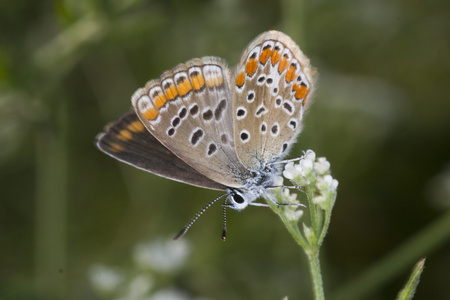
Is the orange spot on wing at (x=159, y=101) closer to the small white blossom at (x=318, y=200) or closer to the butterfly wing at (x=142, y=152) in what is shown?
the butterfly wing at (x=142, y=152)

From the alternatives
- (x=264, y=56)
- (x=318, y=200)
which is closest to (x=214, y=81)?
(x=264, y=56)

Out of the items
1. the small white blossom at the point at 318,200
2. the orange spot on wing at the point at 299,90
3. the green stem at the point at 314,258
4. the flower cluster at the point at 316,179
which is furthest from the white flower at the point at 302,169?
the orange spot on wing at the point at 299,90

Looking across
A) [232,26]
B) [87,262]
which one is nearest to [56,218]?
[87,262]

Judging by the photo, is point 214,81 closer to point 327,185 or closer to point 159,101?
point 159,101

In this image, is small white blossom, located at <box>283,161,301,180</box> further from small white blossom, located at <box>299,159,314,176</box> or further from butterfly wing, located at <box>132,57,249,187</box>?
butterfly wing, located at <box>132,57,249,187</box>

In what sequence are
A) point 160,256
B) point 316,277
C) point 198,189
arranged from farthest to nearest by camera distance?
point 198,189
point 160,256
point 316,277

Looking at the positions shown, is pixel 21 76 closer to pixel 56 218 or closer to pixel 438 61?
pixel 56 218
